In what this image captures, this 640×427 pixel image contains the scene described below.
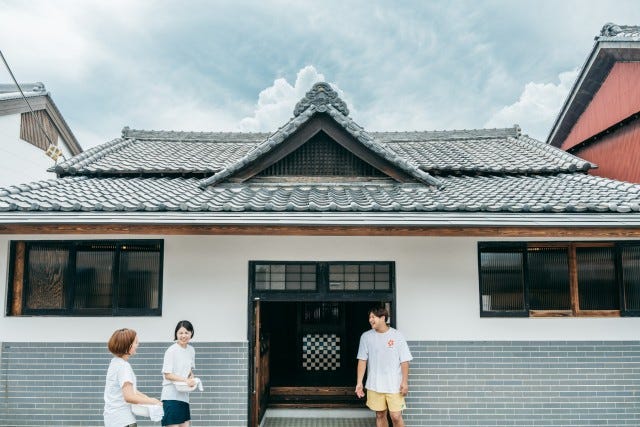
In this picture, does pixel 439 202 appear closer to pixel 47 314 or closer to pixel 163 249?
pixel 163 249

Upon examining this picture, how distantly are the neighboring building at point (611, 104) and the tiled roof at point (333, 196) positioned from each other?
2127 millimetres

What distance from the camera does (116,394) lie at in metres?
3.99

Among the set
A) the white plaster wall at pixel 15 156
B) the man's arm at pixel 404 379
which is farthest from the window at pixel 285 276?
the white plaster wall at pixel 15 156

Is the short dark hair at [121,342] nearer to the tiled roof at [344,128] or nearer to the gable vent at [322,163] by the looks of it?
the tiled roof at [344,128]

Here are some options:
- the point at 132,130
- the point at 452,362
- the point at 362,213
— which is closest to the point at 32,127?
the point at 132,130

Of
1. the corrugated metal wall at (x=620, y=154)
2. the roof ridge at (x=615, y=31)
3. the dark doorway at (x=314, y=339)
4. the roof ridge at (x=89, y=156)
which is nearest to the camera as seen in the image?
the roof ridge at (x=89, y=156)

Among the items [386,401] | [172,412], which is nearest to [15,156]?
[172,412]

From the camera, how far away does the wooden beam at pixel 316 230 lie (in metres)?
5.19

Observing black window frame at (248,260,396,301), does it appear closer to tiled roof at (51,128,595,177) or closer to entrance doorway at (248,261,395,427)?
entrance doorway at (248,261,395,427)

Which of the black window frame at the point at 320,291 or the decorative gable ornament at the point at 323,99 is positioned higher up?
the decorative gable ornament at the point at 323,99

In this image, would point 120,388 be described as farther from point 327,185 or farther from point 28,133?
point 28,133

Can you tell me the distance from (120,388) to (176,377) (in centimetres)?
87

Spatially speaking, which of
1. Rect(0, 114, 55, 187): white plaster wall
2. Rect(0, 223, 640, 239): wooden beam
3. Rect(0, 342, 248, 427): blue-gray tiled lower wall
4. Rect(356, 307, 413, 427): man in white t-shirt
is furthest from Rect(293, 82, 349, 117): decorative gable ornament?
Rect(0, 114, 55, 187): white plaster wall

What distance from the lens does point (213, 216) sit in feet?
16.5
